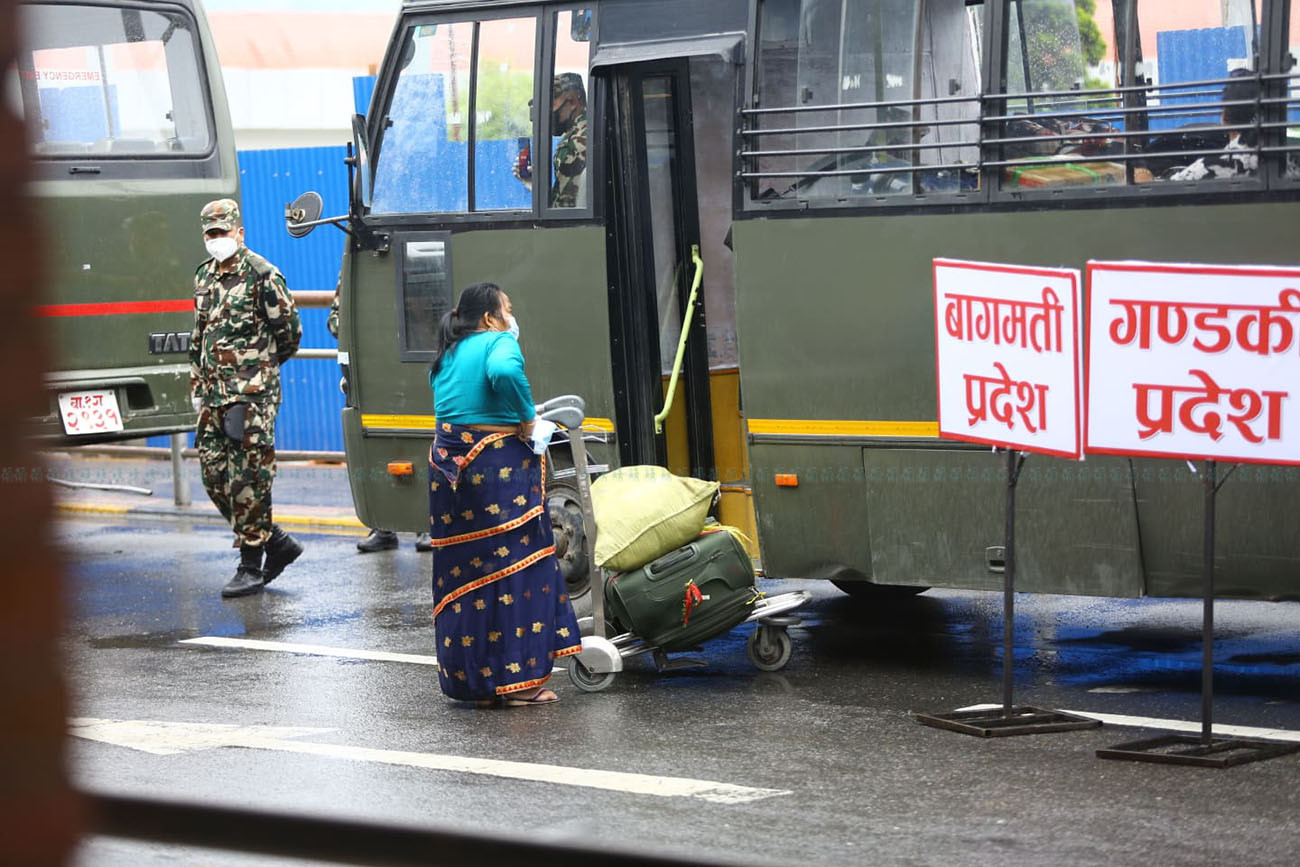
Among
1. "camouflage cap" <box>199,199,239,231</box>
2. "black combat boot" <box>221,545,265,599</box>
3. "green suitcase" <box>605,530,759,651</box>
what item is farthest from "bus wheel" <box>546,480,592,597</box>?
"camouflage cap" <box>199,199,239,231</box>

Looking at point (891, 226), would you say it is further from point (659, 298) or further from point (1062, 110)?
point (659, 298)

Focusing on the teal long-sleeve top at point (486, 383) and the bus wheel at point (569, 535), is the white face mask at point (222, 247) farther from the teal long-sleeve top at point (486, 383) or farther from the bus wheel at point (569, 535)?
the teal long-sleeve top at point (486, 383)

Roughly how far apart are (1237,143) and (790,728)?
2609mm

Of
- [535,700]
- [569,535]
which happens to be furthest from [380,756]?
[569,535]

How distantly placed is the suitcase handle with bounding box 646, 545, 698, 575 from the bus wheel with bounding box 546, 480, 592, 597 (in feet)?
3.77

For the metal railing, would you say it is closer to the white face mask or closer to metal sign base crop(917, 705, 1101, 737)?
metal sign base crop(917, 705, 1101, 737)

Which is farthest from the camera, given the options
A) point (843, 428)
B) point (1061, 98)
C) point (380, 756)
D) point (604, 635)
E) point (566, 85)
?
point (566, 85)

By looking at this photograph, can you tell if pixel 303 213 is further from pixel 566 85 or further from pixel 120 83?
pixel 120 83

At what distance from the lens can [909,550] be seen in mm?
7312

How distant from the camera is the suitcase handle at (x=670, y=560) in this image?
7.38m

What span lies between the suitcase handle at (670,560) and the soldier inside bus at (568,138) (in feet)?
6.10

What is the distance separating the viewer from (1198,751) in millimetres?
5961

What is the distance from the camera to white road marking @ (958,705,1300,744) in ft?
20.5

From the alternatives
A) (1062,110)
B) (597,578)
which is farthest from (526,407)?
(1062,110)
